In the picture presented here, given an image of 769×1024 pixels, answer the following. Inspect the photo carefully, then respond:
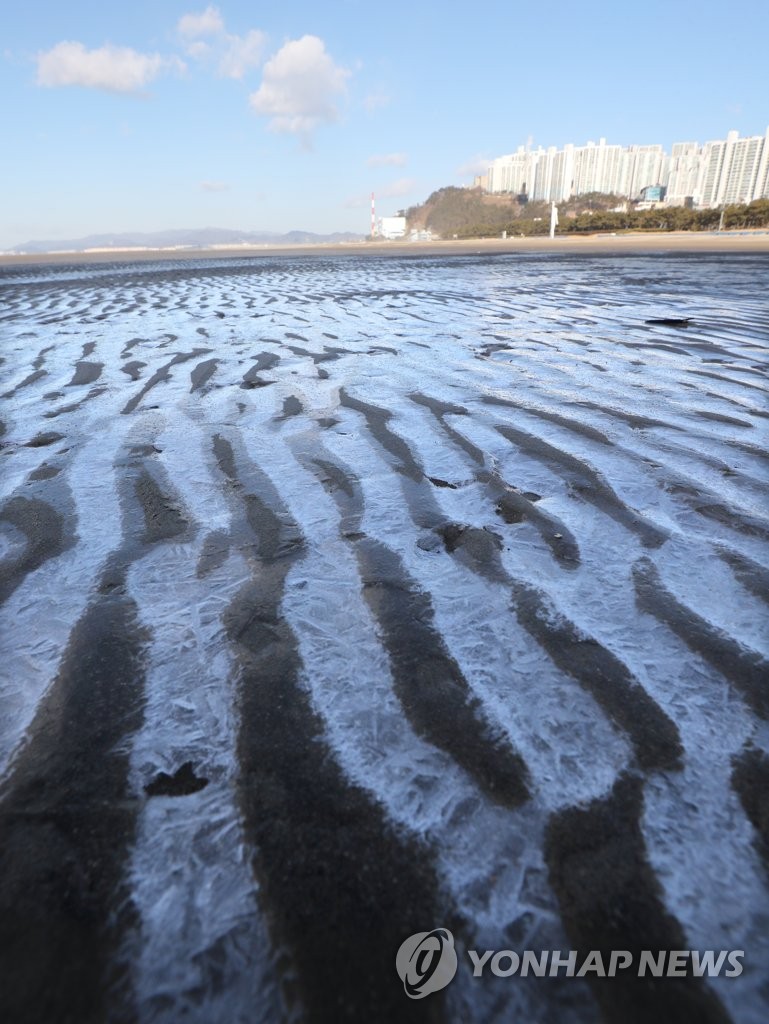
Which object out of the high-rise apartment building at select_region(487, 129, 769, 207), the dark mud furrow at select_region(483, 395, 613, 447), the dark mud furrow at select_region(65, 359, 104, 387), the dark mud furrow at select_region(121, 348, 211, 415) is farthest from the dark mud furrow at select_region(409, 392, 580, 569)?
the high-rise apartment building at select_region(487, 129, 769, 207)

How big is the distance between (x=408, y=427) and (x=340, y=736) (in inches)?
85.7

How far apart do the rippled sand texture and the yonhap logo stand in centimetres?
Answer: 2

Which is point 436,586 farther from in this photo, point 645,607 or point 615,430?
point 615,430

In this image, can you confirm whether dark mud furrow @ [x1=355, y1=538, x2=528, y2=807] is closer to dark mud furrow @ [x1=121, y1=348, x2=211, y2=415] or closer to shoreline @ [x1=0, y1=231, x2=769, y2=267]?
dark mud furrow @ [x1=121, y1=348, x2=211, y2=415]

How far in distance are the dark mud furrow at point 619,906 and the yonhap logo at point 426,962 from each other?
184mm

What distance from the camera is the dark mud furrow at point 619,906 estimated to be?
80 centimetres

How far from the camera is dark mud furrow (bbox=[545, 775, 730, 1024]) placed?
80cm

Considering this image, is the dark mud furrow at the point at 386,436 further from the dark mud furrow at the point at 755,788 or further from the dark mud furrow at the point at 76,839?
the dark mud furrow at the point at 755,788

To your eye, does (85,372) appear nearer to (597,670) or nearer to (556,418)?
(556,418)

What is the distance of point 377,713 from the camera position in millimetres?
1272

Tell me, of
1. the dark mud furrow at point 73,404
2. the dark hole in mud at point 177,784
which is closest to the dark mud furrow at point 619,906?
the dark hole in mud at point 177,784

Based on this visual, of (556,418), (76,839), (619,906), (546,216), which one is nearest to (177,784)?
(76,839)

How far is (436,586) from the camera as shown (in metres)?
1.74

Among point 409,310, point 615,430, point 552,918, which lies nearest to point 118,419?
point 615,430
